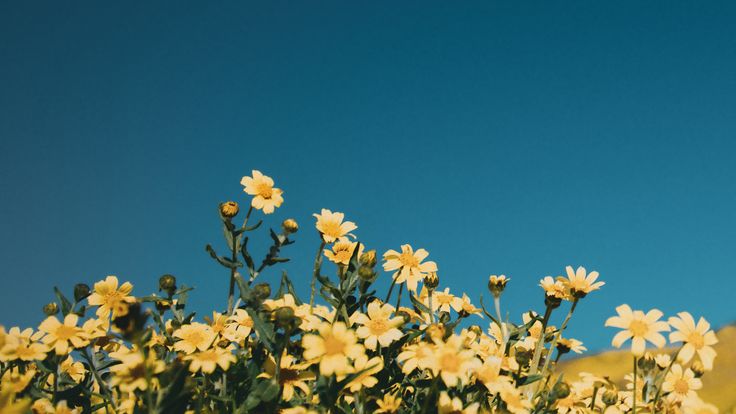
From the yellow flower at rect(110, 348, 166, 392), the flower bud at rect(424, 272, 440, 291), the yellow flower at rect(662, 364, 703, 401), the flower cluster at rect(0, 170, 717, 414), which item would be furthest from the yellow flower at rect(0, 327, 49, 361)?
the yellow flower at rect(662, 364, 703, 401)

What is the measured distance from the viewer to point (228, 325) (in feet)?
10.2

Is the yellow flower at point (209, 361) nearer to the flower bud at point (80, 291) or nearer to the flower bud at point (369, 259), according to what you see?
the flower bud at point (369, 259)

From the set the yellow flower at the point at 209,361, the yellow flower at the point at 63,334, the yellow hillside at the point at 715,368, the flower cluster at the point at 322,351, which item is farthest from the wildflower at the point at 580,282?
the yellow hillside at the point at 715,368

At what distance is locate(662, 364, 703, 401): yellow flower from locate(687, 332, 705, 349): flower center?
58cm

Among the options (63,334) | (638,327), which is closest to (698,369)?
(638,327)

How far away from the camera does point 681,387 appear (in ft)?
10.6

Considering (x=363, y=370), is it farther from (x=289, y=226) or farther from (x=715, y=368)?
(x=715, y=368)

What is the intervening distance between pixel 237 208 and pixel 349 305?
91cm

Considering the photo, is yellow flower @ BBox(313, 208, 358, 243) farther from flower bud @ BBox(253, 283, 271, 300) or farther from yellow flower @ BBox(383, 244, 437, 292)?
flower bud @ BBox(253, 283, 271, 300)

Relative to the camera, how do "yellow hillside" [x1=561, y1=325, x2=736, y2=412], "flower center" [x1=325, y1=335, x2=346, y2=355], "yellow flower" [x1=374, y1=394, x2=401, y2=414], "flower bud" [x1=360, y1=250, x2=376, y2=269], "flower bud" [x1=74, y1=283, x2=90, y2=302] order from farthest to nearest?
1. "yellow hillside" [x1=561, y1=325, x2=736, y2=412]
2. "flower bud" [x1=74, y1=283, x2=90, y2=302]
3. "flower bud" [x1=360, y1=250, x2=376, y2=269]
4. "yellow flower" [x1=374, y1=394, x2=401, y2=414]
5. "flower center" [x1=325, y1=335, x2=346, y2=355]

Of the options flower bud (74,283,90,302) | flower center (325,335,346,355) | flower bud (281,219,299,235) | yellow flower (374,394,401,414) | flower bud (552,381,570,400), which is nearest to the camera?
flower center (325,335,346,355)

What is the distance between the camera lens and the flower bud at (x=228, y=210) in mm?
3381

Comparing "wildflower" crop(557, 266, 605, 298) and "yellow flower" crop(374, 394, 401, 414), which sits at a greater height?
"wildflower" crop(557, 266, 605, 298)

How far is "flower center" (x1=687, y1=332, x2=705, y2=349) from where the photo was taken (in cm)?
266
